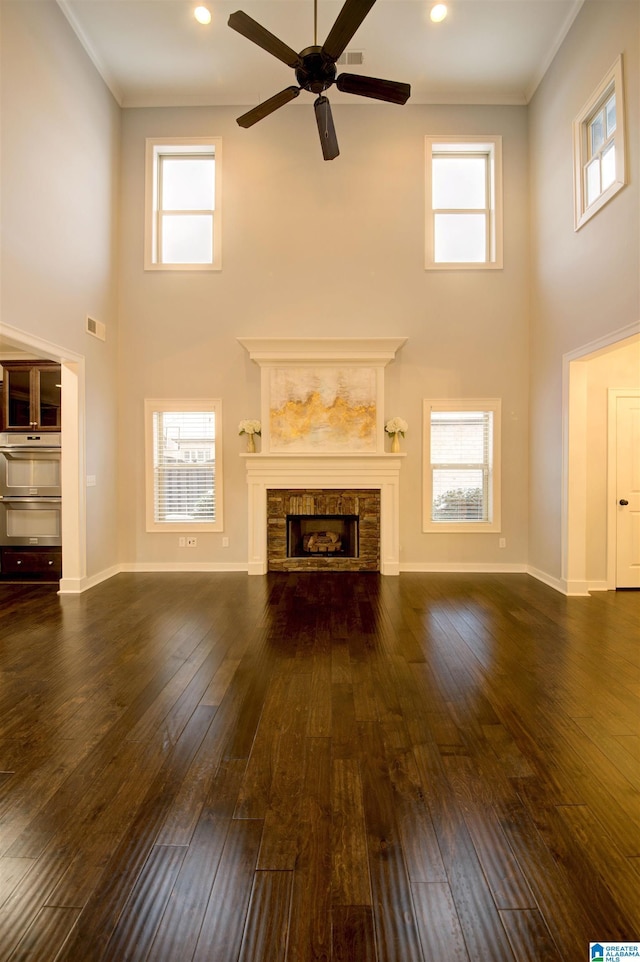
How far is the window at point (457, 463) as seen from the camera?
6238mm

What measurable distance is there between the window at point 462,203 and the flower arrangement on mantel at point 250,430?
9.96 feet

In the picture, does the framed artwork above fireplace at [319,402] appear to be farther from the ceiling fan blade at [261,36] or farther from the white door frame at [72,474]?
the ceiling fan blade at [261,36]

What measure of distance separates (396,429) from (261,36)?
3.89m

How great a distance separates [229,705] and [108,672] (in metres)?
0.99

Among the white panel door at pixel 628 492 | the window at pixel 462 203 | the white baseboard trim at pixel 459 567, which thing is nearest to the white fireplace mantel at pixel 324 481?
the white baseboard trim at pixel 459 567

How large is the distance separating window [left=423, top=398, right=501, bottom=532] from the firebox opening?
1008 mm

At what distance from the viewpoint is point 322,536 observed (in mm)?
6430

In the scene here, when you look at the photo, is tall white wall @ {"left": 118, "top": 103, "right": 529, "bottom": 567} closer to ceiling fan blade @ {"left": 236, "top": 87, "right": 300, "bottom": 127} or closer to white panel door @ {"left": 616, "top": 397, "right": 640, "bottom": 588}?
white panel door @ {"left": 616, "top": 397, "right": 640, "bottom": 588}

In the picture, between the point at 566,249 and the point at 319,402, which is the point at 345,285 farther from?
the point at 566,249

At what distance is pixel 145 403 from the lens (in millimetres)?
6293

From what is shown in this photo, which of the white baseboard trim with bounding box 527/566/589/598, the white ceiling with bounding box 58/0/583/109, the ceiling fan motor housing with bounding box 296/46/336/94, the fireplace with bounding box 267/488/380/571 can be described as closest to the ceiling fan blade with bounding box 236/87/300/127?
the ceiling fan motor housing with bounding box 296/46/336/94

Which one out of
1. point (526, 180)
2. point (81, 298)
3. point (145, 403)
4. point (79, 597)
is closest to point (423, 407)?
point (526, 180)

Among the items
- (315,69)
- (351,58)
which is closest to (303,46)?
(351,58)

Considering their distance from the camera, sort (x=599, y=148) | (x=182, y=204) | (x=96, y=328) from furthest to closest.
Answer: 1. (x=182, y=204)
2. (x=96, y=328)
3. (x=599, y=148)
